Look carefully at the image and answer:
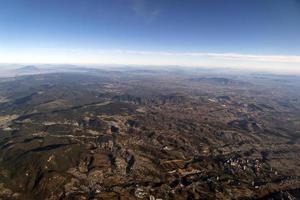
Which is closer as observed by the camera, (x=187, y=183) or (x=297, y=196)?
(x=297, y=196)

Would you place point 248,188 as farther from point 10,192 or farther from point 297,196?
point 10,192

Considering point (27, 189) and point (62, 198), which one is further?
point (27, 189)

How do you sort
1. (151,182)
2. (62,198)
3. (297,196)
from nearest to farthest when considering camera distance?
1. (62,198)
2. (297,196)
3. (151,182)

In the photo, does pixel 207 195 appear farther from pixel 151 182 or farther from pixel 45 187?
pixel 45 187

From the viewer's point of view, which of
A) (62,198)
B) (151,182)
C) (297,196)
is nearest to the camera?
(62,198)

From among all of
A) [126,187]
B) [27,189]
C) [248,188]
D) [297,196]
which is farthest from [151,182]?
[297,196]

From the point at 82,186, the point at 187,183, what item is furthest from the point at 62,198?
the point at 187,183

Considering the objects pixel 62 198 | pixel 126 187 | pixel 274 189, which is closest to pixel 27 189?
pixel 62 198

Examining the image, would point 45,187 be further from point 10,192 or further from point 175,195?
point 175,195
